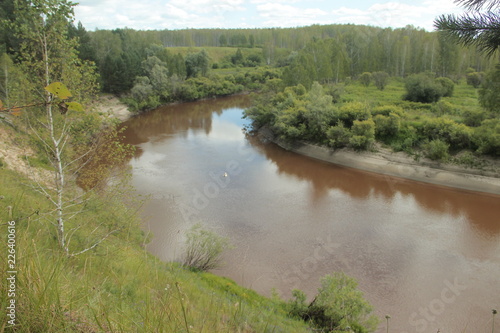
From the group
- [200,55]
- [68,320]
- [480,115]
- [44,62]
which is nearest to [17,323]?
[68,320]

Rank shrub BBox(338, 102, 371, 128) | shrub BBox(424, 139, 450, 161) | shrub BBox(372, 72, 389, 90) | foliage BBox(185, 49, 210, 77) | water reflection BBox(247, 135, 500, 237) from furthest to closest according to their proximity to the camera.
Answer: foliage BBox(185, 49, 210, 77), shrub BBox(372, 72, 389, 90), shrub BBox(338, 102, 371, 128), shrub BBox(424, 139, 450, 161), water reflection BBox(247, 135, 500, 237)

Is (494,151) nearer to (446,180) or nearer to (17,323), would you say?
(446,180)

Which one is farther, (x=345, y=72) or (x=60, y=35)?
(x=345, y=72)

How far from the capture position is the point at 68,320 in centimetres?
190

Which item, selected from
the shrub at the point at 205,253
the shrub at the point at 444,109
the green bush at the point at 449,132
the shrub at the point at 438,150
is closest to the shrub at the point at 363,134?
the green bush at the point at 449,132

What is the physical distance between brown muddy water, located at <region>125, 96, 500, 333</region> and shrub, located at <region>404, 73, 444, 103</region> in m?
12.7

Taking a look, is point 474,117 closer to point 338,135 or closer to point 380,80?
point 338,135

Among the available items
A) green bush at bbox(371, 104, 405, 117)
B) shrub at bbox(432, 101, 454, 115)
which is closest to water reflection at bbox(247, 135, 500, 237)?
green bush at bbox(371, 104, 405, 117)

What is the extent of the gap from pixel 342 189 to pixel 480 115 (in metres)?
10.1

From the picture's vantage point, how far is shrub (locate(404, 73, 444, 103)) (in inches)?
1139

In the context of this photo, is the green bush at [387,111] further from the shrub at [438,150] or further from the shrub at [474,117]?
the shrub at [438,150]

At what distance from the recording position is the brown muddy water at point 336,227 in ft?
34.8

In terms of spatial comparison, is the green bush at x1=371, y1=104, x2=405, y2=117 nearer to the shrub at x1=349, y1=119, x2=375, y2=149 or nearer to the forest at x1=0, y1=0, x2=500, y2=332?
the forest at x1=0, y1=0, x2=500, y2=332

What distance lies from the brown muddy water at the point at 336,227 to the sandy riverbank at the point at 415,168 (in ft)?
1.94
